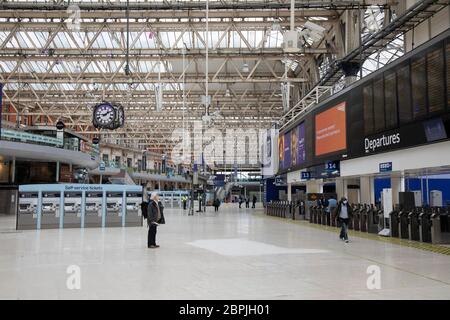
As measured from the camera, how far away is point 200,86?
4147 cm

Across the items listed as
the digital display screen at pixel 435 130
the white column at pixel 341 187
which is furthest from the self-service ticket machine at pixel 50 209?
the digital display screen at pixel 435 130

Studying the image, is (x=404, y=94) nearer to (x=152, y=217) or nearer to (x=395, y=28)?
(x=395, y=28)

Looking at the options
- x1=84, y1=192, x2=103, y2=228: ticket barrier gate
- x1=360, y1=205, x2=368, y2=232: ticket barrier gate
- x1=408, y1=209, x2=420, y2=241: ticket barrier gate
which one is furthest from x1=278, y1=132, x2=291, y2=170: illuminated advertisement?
x1=408, y1=209, x2=420, y2=241: ticket barrier gate

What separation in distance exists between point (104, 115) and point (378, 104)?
440 inches

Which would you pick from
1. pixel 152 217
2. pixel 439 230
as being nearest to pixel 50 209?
pixel 152 217

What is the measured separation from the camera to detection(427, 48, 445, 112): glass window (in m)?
11.3

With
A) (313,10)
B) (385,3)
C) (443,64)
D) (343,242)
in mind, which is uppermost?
(313,10)

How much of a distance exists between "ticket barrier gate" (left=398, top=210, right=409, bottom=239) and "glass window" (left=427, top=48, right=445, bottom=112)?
4765 millimetres

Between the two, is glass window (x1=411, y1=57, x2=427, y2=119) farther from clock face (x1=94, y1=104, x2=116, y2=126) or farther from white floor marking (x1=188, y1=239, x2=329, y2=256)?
clock face (x1=94, y1=104, x2=116, y2=126)

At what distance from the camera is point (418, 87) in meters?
12.5

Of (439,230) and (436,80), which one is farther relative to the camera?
(439,230)

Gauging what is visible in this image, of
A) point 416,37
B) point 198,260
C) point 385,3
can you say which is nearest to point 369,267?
point 198,260
